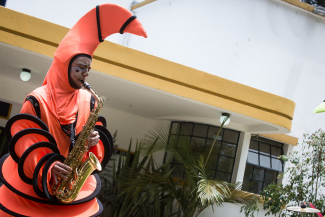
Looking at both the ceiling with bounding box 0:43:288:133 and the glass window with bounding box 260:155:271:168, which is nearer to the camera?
the ceiling with bounding box 0:43:288:133

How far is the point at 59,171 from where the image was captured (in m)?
1.84

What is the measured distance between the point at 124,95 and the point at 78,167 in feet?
12.2

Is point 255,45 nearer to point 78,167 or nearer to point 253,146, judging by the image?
point 253,146

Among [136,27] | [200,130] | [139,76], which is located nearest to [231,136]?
[200,130]

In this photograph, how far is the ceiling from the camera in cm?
458

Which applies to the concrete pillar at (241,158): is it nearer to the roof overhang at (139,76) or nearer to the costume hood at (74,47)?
the roof overhang at (139,76)

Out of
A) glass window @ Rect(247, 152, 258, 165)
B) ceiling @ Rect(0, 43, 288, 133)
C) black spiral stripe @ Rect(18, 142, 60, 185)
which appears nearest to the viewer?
black spiral stripe @ Rect(18, 142, 60, 185)

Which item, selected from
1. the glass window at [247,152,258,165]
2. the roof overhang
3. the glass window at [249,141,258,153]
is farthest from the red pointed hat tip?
the glass window at [249,141,258,153]

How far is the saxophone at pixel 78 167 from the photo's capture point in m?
1.86

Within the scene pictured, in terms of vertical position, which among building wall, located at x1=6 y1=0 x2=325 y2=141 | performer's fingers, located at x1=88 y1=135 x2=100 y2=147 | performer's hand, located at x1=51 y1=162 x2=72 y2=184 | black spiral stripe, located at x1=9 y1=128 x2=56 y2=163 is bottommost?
performer's hand, located at x1=51 y1=162 x2=72 y2=184

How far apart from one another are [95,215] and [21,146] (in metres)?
0.66

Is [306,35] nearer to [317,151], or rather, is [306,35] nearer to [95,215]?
[317,151]

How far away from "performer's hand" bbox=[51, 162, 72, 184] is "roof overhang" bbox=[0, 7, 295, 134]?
8.02 ft

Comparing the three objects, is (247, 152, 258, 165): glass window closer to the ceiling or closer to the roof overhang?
the ceiling
